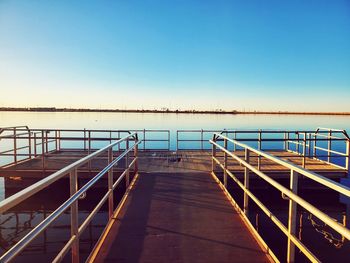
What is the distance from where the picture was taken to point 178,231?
3.46 metres

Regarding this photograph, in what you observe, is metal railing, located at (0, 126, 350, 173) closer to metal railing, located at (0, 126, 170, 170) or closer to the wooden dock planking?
metal railing, located at (0, 126, 170, 170)

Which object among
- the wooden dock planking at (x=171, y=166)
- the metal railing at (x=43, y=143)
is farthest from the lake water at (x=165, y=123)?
the wooden dock planking at (x=171, y=166)

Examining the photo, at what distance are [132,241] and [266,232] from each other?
14.0ft

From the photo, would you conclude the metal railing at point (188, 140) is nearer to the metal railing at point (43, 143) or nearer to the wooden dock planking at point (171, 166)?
the metal railing at point (43, 143)

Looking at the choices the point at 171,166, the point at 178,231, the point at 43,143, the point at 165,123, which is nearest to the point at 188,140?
the point at 171,166

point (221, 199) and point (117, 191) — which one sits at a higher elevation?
point (221, 199)

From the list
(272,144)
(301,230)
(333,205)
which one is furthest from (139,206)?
(272,144)

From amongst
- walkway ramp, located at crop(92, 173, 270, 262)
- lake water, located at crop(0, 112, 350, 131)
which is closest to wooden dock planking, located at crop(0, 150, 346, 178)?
walkway ramp, located at crop(92, 173, 270, 262)

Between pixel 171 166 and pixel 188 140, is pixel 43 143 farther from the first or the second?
pixel 188 140

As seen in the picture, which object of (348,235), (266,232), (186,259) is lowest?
(266,232)

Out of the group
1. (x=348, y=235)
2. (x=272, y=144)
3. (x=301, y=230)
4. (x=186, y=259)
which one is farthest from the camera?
(x=272, y=144)

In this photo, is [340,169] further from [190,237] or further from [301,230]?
[190,237]

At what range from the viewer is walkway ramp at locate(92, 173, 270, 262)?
2.86 metres

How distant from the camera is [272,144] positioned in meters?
28.0
